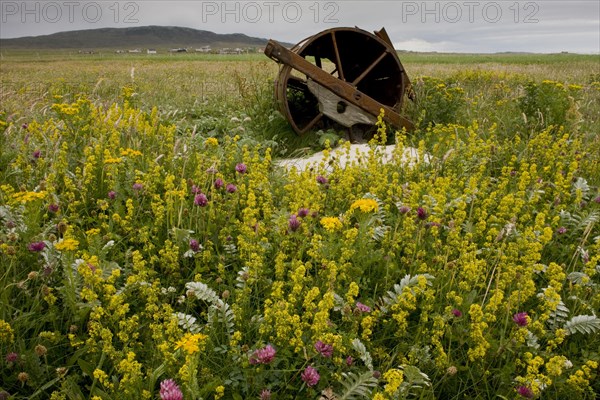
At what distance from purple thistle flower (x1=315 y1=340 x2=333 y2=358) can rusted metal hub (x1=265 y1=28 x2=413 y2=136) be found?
541cm

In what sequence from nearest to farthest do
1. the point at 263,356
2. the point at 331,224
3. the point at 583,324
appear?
the point at 263,356 → the point at 583,324 → the point at 331,224

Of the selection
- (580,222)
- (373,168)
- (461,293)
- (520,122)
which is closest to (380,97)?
(520,122)

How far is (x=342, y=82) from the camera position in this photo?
7.26m

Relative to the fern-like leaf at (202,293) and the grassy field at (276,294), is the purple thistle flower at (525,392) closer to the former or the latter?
the grassy field at (276,294)

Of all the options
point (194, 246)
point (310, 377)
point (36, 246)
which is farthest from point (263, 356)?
point (36, 246)

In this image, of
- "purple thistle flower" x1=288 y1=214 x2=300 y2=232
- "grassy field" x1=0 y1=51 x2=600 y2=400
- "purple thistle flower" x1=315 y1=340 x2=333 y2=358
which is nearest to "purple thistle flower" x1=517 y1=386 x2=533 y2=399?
"grassy field" x1=0 y1=51 x2=600 y2=400

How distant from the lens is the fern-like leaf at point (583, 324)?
93.8 inches

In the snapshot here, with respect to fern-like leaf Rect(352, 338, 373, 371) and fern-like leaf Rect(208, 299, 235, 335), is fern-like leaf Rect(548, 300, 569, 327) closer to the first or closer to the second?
fern-like leaf Rect(352, 338, 373, 371)

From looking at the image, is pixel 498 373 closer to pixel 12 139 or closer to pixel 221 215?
pixel 221 215

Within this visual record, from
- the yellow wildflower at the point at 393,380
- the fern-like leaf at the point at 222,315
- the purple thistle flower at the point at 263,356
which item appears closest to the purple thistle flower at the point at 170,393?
the purple thistle flower at the point at 263,356

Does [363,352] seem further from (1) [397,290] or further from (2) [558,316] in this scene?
(2) [558,316]

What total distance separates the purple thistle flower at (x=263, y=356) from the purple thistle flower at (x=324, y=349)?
190 mm

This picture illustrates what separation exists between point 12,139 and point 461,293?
15.5ft

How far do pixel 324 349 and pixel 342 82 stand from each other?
19.2 feet
